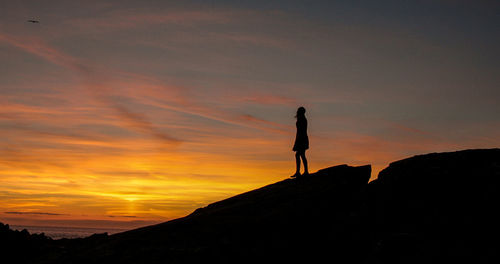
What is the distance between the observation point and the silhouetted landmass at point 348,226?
14.3m

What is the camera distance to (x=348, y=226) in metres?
17.4

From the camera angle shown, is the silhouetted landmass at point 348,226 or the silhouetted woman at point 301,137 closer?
the silhouetted landmass at point 348,226

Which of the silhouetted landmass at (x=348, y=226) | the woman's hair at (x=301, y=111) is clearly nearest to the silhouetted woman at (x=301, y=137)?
the woman's hair at (x=301, y=111)

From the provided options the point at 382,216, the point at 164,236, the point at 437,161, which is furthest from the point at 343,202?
the point at 164,236

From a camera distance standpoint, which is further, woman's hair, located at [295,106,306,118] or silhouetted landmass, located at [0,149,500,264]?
woman's hair, located at [295,106,306,118]

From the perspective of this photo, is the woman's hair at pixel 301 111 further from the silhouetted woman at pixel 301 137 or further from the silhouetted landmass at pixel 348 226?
the silhouetted landmass at pixel 348 226

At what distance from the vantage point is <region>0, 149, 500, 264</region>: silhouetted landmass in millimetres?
14328

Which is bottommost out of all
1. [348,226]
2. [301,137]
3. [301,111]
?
[348,226]

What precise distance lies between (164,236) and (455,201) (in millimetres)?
10986

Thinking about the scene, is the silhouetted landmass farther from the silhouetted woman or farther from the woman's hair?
the woman's hair

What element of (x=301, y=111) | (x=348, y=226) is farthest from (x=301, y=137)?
(x=348, y=226)

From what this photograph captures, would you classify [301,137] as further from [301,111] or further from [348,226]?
[348,226]

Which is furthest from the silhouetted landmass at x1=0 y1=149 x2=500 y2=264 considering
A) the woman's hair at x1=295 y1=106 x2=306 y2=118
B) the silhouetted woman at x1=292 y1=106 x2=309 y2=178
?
the woman's hair at x1=295 y1=106 x2=306 y2=118

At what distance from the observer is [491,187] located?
1553cm
